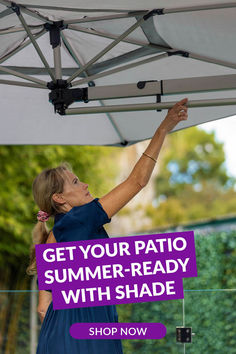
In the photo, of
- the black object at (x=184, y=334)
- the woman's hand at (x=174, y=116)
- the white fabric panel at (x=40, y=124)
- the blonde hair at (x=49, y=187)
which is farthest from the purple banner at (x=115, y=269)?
the black object at (x=184, y=334)

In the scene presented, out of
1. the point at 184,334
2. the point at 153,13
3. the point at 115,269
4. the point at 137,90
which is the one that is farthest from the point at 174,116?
the point at 184,334

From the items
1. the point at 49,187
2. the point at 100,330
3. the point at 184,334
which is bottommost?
the point at 100,330

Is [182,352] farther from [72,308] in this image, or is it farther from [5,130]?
[72,308]

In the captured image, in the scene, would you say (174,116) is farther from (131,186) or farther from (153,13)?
(153,13)

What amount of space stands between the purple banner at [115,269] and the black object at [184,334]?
2.02m

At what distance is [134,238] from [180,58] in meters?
1.18

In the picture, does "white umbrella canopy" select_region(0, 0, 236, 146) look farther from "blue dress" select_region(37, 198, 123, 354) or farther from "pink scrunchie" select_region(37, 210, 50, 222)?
"blue dress" select_region(37, 198, 123, 354)

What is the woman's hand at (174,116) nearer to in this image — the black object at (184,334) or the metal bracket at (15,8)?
the metal bracket at (15,8)

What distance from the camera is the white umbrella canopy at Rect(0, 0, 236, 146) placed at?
3.34 m

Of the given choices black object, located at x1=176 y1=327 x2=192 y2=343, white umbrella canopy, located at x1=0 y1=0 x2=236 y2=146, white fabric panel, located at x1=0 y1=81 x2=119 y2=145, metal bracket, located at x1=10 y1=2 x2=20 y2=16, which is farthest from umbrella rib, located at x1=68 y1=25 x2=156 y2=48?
black object, located at x1=176 y1=327 x2=192 y2=343

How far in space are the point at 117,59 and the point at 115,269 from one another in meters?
1.38

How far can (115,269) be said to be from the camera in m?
3.24

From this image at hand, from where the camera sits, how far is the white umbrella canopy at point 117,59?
11.0ft

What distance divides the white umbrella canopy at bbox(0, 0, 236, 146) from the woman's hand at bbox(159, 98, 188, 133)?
104mm
